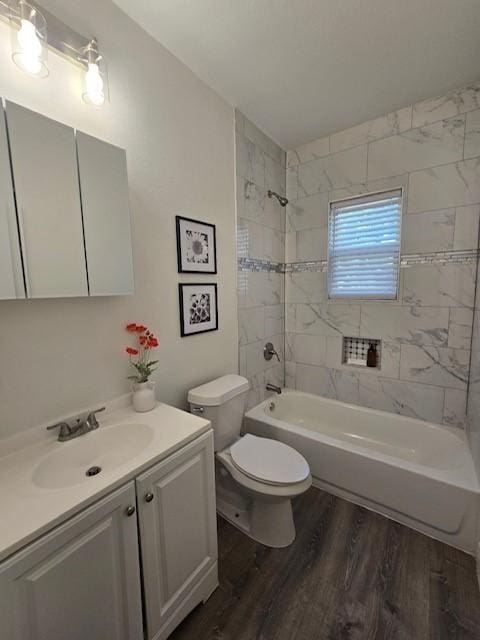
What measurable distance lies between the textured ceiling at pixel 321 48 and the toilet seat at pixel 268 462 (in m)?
2.24

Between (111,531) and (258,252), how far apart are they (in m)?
1.97

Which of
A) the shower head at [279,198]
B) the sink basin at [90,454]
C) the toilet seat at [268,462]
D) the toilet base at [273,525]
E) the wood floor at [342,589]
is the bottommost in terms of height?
the wood floor at [342,589]

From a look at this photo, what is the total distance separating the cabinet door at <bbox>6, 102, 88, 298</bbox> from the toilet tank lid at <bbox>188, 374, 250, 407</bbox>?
84cm

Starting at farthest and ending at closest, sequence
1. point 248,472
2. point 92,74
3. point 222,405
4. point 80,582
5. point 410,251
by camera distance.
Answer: point 410,251 < point 222,405 < point 248,472 < point 92,74 < point 80,582

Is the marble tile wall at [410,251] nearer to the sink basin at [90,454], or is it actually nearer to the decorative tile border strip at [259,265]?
the decorative tile border strip at [259,265]

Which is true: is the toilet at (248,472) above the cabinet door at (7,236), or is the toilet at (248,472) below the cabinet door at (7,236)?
below

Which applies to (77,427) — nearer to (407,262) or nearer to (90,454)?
(90,454)

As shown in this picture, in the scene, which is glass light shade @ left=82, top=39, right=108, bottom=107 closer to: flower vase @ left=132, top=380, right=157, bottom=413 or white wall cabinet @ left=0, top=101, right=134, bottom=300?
white wall cabinet @ left=0, top=101, right=134, bottom=300

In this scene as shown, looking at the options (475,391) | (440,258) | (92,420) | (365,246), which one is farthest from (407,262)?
(92,420)

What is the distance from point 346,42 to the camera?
4.81 ft

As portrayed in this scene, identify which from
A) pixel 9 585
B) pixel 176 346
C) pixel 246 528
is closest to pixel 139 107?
pixel 176 346

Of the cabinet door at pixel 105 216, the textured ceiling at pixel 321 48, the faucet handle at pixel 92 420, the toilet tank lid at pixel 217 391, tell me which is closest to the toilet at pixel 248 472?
the toilet tank lid at pixel 217 391

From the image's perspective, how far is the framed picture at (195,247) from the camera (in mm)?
1621

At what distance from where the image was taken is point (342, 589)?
4.35 ft
